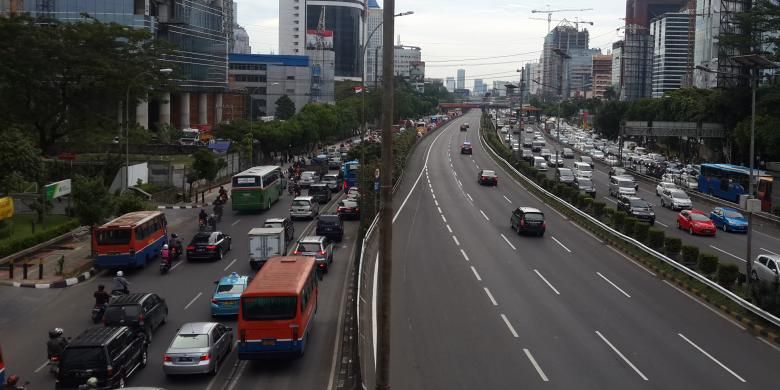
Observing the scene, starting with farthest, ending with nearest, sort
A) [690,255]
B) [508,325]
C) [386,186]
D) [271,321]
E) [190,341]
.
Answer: [690,255] → [508,325] → [271,321] → [190,341] → [386,186]

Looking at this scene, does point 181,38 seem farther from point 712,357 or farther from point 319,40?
point 319,40

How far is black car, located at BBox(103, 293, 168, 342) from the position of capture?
20.2 meters

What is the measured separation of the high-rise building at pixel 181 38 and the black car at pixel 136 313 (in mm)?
55015

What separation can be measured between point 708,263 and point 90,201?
79.7 ft

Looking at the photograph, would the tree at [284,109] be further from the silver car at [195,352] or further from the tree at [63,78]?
the silver car at [195,352]

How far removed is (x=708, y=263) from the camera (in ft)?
87.6

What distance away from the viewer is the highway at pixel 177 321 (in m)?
17.9

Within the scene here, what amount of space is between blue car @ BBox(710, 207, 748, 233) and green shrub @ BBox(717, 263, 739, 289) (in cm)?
1782

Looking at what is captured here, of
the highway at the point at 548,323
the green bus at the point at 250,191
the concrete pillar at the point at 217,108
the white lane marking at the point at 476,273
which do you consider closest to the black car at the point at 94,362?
the highway at the point at 548,323

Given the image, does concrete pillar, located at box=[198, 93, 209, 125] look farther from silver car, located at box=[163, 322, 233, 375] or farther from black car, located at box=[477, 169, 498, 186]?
silver car, located at box=[163, 322, 233, 375]

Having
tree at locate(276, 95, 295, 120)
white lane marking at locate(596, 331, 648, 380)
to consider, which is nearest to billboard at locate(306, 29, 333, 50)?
tree at locate(276, 95, 295, 120)

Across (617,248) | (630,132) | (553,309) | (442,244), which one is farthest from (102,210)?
(630,132)

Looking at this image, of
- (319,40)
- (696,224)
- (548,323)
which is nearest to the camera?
(548,323)

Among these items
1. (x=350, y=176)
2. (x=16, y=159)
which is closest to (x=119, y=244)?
(x=16, y=159)
